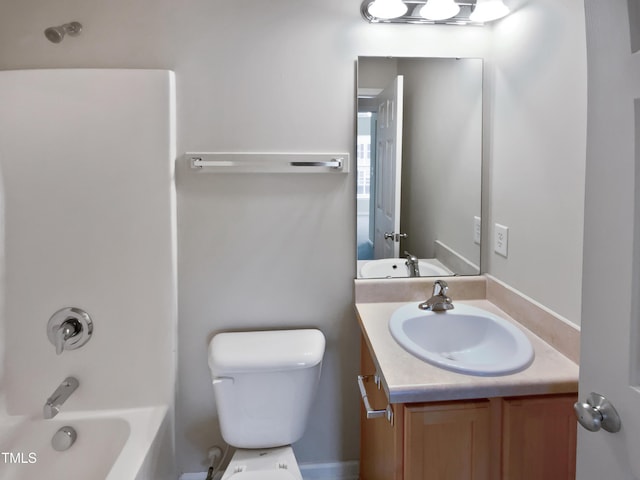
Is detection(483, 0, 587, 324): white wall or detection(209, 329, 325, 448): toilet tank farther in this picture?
detection(209, 329, 325, 448): toilet tank

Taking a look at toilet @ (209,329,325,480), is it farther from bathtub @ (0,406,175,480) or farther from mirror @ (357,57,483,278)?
mirror @ (357,57,483,278)

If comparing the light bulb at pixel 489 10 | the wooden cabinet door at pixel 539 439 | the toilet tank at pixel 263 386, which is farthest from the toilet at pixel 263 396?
the light bulb at pixel 489 10

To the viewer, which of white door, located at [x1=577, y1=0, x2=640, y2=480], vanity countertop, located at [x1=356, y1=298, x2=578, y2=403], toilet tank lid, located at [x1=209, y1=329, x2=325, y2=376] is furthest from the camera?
toilet tank lid, located at [x1=209, y1=329, x2=325, y2=376]

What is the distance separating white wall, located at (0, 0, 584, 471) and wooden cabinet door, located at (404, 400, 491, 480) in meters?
0.62

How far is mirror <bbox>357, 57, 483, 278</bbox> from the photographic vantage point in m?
1.76

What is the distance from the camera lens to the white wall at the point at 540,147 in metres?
1.25

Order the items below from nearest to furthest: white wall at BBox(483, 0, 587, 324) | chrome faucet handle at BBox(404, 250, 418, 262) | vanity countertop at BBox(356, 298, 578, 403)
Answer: vanity countertop at BBox(356, 298, 578, 403) < white wall at BBox(483, 0, 587, 324) < chrome faucet handle at BBox(404, 250, 418, 262)

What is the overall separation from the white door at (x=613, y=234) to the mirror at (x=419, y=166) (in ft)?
3.26

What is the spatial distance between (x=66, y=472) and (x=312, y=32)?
1970 mm

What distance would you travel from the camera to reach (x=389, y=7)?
1.63 m

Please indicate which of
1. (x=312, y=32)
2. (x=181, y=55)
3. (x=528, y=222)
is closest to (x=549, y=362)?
(x=528, y=222)

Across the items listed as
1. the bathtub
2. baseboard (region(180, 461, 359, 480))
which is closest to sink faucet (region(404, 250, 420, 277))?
baseboard (region(180, 461, 359, 480))

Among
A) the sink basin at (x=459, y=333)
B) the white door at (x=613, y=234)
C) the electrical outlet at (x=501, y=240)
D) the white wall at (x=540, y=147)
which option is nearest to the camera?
the white door at (x=613, y=234)

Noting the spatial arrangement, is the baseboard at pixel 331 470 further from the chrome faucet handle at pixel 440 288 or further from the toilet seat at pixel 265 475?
the chrome faucet handle at pixel 440 288
